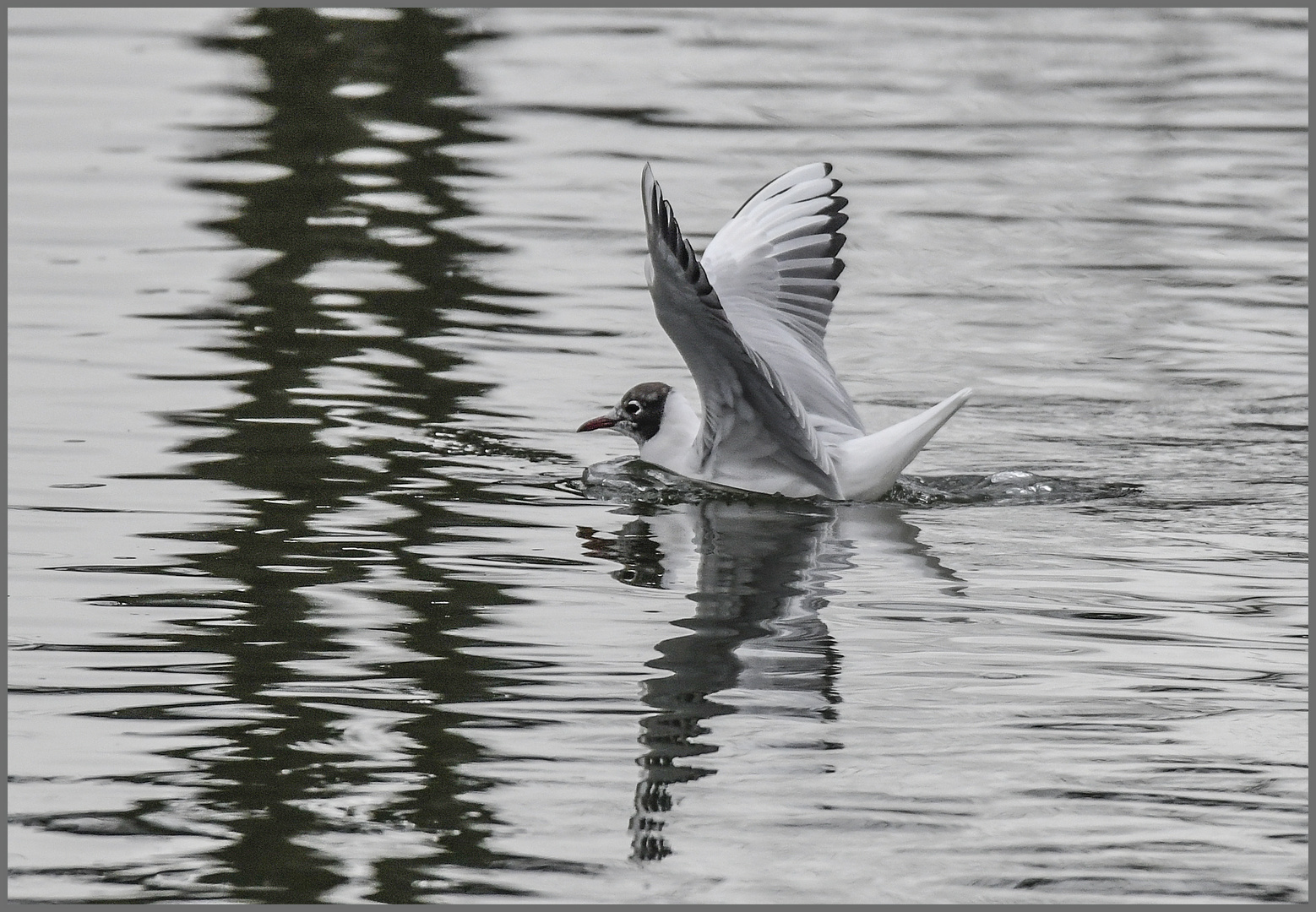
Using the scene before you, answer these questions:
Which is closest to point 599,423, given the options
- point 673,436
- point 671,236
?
point 673,436

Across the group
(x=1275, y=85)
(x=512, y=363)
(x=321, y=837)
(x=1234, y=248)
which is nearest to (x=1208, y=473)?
(x=512, y=363)

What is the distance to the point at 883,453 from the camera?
313 inches

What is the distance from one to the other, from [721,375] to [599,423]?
983mm

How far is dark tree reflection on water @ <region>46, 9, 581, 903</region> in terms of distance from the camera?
199 inches

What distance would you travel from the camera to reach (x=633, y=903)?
4.71m

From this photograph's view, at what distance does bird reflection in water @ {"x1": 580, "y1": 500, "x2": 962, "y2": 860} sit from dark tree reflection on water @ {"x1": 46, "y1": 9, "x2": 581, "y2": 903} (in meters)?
0.48

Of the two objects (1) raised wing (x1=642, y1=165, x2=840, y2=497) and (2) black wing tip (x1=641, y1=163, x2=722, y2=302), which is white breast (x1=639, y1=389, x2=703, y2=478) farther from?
(2) black wing tip (x1=641, y1=163, x2=722, y2=302)

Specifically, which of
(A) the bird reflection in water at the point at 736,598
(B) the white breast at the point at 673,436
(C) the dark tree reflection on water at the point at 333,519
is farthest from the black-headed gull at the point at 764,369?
(C) the dark tree reflection on water at the point at 333,519

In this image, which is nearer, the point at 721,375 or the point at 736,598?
the point at 736,598

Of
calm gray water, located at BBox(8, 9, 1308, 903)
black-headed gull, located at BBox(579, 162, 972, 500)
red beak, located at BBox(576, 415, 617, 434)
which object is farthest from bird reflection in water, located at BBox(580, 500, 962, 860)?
red beak, located at BBox(576, 415, 617, 434)

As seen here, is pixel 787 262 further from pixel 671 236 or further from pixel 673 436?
pixel 671 236

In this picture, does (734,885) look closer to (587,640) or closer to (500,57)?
(587,640)

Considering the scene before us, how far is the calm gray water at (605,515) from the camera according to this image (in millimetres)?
5066

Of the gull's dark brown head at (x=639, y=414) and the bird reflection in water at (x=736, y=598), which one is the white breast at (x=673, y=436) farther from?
the bird reflection in water at (x=736, y=598)
